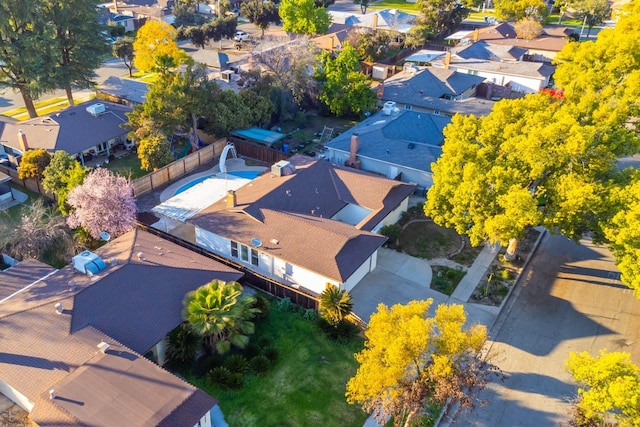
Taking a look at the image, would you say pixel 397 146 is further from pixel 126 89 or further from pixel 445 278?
pixel 126 89

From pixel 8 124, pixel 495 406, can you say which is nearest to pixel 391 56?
pixel 8 124

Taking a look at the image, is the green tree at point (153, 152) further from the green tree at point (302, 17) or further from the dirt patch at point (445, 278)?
the green tree at point (302, 17)

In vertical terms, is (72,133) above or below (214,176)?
above

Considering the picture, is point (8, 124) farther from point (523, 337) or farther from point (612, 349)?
point (612, 349)

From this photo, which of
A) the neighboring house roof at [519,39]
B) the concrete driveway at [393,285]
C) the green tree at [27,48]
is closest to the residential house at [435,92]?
the neighboring house roof at [519,39]

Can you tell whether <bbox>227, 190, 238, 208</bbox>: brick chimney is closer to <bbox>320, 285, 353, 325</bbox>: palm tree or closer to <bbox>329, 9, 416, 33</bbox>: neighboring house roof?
<bbox>320, 285, 353, 325</bbox>: palm tree

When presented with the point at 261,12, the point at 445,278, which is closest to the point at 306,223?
the point at 445,278

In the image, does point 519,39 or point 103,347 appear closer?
point 103,347
